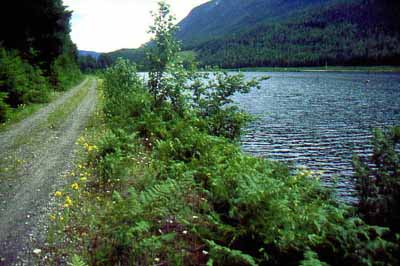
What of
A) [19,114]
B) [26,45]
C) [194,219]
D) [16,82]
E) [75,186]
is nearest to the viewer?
[194,219]

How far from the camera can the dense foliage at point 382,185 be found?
5898mm

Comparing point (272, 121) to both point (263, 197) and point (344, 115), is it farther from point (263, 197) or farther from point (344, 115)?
point (263, 197)

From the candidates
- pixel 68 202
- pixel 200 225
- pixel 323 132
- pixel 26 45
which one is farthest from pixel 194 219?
pixel 26 45

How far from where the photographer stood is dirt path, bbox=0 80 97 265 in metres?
6.45

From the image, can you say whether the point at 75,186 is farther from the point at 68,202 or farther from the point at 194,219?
the point at 194,219

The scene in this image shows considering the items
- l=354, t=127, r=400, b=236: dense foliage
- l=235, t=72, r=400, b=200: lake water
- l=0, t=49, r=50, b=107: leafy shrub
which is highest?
l=0, t=49, r=50, b=107: leafy shrub

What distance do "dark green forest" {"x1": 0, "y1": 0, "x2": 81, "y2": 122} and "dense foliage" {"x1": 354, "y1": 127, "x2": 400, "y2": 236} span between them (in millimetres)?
18022

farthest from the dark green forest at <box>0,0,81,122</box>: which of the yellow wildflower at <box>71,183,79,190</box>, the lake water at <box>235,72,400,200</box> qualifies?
the lake water at <box>235,72,400,200</box>

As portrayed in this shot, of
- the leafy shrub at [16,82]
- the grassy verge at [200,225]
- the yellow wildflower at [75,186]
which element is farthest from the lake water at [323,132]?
the leafy shrub at [16,82]

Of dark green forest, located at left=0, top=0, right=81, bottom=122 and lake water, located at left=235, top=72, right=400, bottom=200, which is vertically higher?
dark green forest, located at left=0, top=0, right=81, bottom=122

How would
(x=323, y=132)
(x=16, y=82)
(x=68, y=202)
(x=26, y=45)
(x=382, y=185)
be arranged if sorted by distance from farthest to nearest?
(x=26, y=45)
(x=323, y=132)
(x=16, y=82)
(x=68, y=202)
(x=382, y=185)

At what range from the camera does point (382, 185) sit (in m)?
6.30

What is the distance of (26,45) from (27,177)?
2422 cm

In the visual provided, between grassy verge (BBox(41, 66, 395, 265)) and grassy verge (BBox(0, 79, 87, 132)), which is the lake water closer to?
grassy verge (BBox(41, 66, 395, 265))
